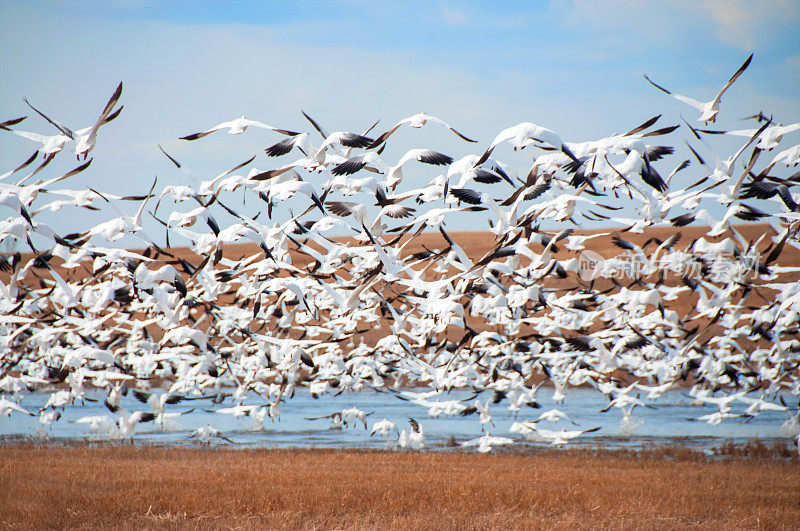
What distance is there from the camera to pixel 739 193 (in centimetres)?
806

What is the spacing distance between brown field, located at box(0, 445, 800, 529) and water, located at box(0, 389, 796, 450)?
4.06 meters

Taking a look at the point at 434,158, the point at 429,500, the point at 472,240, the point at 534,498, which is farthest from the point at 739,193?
the point at 472,240

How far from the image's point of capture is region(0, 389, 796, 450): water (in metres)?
18.2

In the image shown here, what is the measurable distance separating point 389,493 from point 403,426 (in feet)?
41.8

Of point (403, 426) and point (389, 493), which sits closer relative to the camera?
point (389, 493)

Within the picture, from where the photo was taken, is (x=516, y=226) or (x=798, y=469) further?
(x=798, y=469)

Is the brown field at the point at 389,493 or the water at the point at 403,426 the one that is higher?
the brown field at the point at 389,493

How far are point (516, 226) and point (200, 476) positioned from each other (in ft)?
21.9

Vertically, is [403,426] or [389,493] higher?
[389,493]

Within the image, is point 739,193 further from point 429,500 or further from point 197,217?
point 197,217

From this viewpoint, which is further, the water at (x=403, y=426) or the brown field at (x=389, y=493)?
the water at (x=403, y=426)

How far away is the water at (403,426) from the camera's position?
1822cm

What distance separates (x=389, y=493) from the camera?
9.63m

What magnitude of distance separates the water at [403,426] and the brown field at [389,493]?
160 inches
